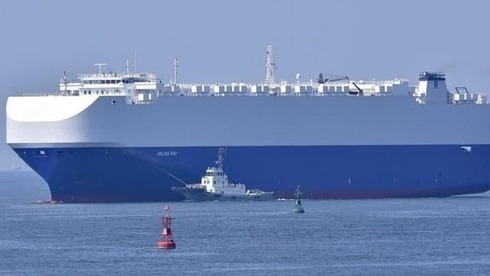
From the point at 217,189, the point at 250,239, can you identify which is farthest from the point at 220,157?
the point at 250,239

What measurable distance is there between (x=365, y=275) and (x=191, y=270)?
5262 mm

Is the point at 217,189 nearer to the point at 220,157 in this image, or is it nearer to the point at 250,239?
the point at 220,157

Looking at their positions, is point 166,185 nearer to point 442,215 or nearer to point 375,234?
point 442,215

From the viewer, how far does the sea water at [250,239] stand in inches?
2170

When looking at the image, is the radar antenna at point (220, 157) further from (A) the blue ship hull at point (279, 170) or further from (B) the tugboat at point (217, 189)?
(A) the blue ship hull at point (279, 170)

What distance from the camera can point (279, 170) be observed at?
8906cm

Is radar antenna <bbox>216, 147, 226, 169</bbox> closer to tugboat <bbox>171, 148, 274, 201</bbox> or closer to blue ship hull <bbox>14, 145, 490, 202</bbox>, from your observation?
tugboat <bbox>171, 148, 274, 201</bbox>

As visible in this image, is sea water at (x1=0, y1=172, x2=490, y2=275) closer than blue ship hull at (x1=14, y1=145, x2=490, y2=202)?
Yes

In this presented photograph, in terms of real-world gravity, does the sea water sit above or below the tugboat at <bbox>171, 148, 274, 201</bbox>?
below

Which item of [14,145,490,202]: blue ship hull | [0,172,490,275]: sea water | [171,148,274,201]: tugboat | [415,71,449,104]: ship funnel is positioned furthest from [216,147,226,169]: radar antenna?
[415,71,449,104]: ship funnel

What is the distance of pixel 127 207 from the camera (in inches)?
3295

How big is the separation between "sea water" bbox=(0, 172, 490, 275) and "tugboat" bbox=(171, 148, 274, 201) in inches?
18.6

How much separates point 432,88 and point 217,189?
14383 mm

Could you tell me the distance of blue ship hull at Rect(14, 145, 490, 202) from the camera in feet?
280
